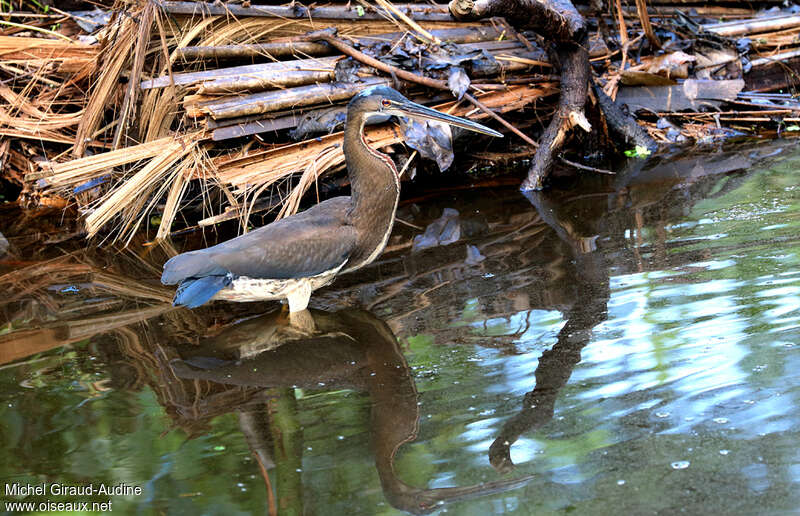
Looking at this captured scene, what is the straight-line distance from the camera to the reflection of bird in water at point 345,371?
3072 millimetres

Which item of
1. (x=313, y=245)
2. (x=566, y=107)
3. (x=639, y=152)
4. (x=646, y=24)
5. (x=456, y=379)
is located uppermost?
(x=646, y=24)

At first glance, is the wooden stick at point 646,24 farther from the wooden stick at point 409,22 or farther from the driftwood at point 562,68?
the wooden stick at point 409,22

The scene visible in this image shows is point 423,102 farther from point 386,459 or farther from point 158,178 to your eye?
point 386,459

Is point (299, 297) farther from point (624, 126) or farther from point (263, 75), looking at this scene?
point (624, 126)

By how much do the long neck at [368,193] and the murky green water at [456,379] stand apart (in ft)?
1.17

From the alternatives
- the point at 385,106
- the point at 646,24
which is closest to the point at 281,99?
the point at 385,106

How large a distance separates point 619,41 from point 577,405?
6364mm

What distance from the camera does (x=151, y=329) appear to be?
505 cm

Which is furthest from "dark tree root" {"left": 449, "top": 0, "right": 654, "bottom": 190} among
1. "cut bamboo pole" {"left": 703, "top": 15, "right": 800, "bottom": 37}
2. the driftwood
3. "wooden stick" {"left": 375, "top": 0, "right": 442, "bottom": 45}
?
"cut bamboo pole" {"left": 703, "top": 15, "right": 800, "bottom": 37}

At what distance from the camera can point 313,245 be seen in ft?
16.4

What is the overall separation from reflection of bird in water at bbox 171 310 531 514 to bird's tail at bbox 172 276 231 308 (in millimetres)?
292

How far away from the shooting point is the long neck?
17.2 ft

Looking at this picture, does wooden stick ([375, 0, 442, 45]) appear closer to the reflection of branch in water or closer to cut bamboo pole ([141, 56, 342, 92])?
cut bamboo pole ([141, 56, 342, 92])

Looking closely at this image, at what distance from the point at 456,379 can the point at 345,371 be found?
633mm
